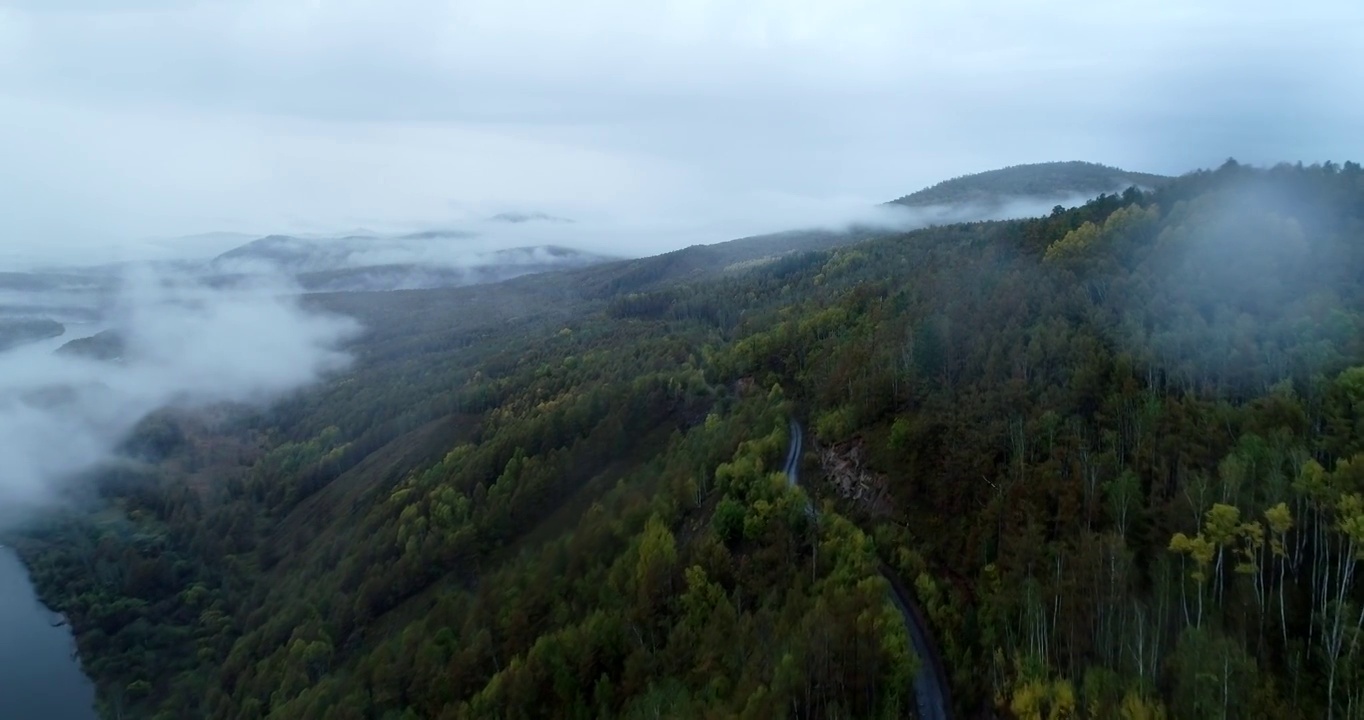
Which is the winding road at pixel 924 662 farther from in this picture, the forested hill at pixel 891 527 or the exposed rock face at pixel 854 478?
the exposed rock face at pixel 854 478

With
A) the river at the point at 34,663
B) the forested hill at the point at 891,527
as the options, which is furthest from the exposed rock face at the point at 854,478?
the river at the point at 34,663

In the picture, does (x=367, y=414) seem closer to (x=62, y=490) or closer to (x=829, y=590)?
(x=62, y=490)

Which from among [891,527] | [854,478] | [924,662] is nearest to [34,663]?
[854,478]

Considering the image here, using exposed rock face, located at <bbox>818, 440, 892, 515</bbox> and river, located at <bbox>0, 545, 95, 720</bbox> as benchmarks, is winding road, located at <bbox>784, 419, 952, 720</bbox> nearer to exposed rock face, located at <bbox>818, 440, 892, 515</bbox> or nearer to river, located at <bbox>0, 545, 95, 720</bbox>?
exposed rock face, located at <bbox>818, 440, 892, 515</bbox>

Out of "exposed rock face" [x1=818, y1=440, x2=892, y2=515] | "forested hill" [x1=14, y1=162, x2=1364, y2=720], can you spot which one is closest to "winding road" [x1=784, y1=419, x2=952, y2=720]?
"forested hill" [x1=14, y1=162, x2=1364, y2=720]

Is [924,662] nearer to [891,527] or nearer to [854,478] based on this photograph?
[891,527]

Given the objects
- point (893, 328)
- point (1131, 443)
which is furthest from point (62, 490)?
point (1131, 443)
